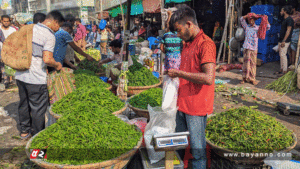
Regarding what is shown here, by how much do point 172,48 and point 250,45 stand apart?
2.72m

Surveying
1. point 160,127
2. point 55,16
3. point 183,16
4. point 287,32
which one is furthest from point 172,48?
point 287,32

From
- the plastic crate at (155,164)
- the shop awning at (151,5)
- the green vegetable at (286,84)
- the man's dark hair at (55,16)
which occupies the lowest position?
the plastic crate at (155,164)

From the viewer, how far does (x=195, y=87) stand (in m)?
2.14

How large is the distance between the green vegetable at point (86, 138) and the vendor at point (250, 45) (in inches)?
196

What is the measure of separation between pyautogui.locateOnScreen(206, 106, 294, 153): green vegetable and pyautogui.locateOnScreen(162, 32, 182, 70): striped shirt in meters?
2.23

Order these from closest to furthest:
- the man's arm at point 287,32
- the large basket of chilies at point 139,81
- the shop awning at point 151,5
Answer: the large basket of chilies at point 139,81
the man's arm at point 287,32
the shop awning at point 151,5

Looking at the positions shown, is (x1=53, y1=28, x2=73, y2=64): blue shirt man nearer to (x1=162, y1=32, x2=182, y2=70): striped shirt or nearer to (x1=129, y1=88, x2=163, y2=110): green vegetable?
(x1=129, y1=88, x2=163, y2=110): green vegetable

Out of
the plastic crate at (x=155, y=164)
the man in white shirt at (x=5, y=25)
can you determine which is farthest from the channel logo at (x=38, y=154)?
the man in white shirt at (x=5, y=25)

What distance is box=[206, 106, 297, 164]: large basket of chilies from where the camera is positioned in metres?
2.34

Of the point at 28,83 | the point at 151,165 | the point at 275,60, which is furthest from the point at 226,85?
the point at 28,83

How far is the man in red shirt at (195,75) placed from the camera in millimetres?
1953

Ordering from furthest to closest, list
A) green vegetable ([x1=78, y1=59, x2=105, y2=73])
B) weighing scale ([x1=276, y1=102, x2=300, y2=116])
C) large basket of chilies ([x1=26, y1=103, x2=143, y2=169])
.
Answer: green vegetable ([x1=78, y1=59, x2=105, y2=73]) → weighing scale ([x1=276, y1=102, x2=300, y2=116]) → large basket of chilies ([x1=26, y1=103, x2=143, y2=169])

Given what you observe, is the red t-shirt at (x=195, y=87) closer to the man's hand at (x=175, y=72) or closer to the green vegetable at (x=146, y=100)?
the man's hand at (x=175, y=72)

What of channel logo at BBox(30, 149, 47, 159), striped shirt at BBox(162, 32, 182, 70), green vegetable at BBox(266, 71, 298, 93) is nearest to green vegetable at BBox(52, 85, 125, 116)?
channel logo at BBox(30, 149, 47, 159)
